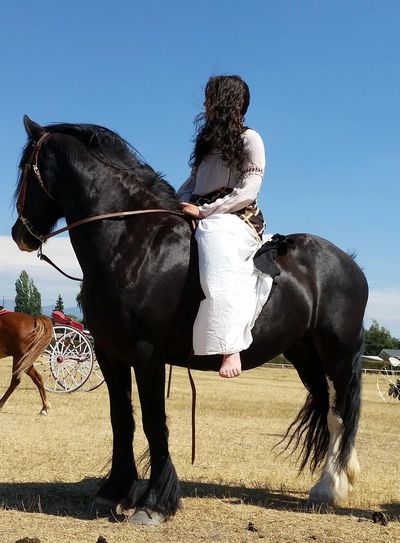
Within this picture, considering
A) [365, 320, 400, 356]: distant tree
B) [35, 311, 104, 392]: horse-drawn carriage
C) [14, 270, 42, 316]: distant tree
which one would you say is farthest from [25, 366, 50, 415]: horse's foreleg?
[14, 270, 42, 316]: distant tree

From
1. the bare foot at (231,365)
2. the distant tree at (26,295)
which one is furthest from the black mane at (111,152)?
the distant tree at (26,295)

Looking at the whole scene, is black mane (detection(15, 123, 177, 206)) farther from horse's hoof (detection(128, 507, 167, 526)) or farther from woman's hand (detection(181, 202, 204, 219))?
horse's hoof (detection(128, 507, 167, 526))

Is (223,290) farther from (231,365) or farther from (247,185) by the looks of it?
(247,185)

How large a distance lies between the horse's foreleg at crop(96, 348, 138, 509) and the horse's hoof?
25 cm

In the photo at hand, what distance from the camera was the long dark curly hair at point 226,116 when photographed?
15.7 ft

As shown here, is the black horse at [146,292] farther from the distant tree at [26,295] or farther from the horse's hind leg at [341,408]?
the distant tree at [26,295]

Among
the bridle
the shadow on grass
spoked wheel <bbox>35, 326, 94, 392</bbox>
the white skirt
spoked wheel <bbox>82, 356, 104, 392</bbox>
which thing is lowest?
the shadow on grass

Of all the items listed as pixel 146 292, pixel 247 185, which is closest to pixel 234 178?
pixel 247 185

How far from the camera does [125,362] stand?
15.4 ft

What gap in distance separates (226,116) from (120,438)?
90.8 inches

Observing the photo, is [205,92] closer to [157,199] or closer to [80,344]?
[157,199]

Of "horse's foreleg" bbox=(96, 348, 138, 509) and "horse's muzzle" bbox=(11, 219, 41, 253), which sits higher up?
"horse's muzzle" bbox=(11, 219, 41, 253)

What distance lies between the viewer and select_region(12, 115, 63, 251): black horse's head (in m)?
4.76

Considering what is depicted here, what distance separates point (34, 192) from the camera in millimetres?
4770
